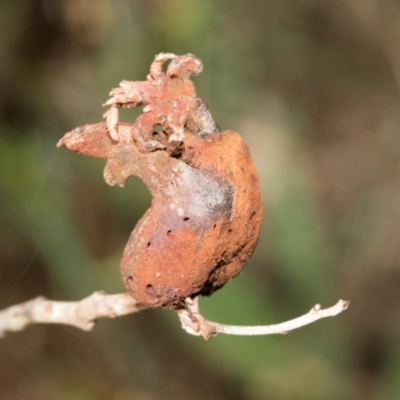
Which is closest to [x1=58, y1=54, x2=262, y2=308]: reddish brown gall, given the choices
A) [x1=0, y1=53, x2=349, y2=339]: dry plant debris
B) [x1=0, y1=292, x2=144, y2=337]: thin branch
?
[x1=0, y1=53, x2=349, y2=339]: dry plant debris

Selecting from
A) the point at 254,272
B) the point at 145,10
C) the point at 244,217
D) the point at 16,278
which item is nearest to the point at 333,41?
the point at 145,10

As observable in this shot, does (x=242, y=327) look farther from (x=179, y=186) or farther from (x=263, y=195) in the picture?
(x=263, y=195)

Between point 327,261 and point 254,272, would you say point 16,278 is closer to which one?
point 254,272

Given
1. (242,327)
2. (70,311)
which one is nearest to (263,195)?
(70,311)

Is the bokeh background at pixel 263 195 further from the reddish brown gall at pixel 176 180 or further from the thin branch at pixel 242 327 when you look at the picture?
the reddish brown gall at pixel 176 180

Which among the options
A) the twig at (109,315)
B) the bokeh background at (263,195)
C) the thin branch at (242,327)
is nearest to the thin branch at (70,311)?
the twig at (109,315)

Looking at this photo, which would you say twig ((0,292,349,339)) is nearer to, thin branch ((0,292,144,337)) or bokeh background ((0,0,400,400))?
thin branch ((0,292,144,337))
